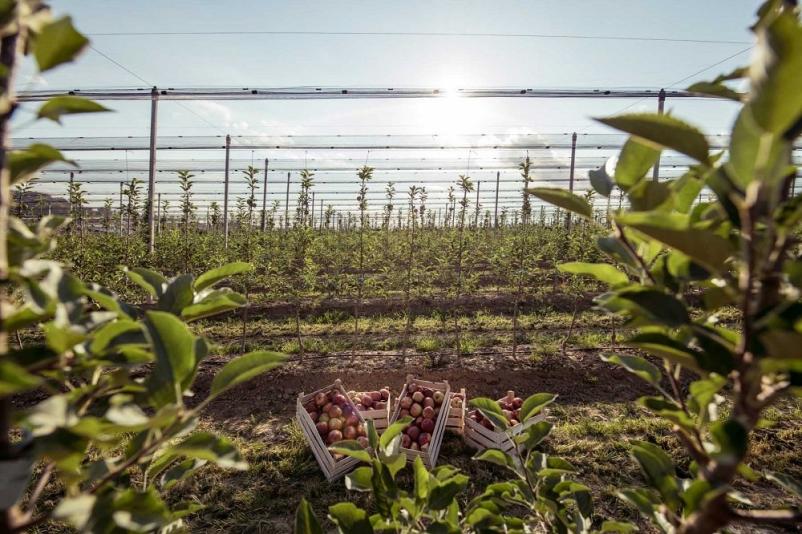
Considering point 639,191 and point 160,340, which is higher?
point 639,191

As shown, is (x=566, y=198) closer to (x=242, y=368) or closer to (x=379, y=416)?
(x=242, y=368)

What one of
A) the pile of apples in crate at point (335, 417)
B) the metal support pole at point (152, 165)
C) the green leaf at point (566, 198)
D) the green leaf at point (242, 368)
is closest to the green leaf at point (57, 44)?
the green leaf at point (242, 368)

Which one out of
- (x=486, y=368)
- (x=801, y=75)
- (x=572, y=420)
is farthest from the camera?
(x=486, y=368)

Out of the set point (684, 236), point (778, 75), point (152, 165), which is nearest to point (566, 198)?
point (684, 236)

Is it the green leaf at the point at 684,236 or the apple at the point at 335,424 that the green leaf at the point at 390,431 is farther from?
the apple at the point at 335,424

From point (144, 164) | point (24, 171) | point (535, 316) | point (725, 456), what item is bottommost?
point (535, 316)

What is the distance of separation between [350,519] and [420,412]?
3.39m

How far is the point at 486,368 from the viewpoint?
5.93 metres

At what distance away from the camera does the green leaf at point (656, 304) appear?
0.58 metres

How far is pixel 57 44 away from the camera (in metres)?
0.54

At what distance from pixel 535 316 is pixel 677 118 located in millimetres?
8854

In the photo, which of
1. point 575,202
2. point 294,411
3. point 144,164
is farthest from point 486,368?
point 144,164

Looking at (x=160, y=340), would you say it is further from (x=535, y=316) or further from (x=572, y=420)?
(x=535, y=316)

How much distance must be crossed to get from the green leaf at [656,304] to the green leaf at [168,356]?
59 cm
